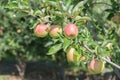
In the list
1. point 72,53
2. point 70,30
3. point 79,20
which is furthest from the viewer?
point 72,53

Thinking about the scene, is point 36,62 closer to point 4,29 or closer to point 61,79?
point 61,79

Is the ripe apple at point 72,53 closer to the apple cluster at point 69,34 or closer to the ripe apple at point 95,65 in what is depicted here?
the apple cluster at point 69,34

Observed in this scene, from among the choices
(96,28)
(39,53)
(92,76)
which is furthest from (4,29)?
(96,28)

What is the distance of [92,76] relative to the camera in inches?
315

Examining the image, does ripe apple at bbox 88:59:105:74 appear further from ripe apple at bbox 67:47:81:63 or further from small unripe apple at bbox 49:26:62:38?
small unripe apple at bbox 49:26:62:38

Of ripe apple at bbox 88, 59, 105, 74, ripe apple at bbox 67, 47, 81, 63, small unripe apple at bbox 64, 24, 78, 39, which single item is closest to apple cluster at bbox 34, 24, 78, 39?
small unripe apple at bbox 64, 24, 78, 39

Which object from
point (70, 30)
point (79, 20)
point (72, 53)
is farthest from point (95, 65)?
point (70, 30)

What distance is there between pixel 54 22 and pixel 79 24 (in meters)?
0.17

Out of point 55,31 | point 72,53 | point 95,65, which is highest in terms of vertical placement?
point 55,31

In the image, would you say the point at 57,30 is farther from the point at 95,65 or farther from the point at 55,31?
the point at 95,65

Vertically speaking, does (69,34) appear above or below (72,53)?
above

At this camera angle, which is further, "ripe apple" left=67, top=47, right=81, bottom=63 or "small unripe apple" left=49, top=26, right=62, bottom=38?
"ripe apple" left=67, top=47, right=81, bottom=63

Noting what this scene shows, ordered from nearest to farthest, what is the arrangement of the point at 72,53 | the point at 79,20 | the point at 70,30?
the point at 70,30, the point at 79,20, the point at 72,53

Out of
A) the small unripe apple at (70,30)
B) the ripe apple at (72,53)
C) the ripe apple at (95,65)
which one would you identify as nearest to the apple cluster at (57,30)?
the small unripe apple at (70,30)
